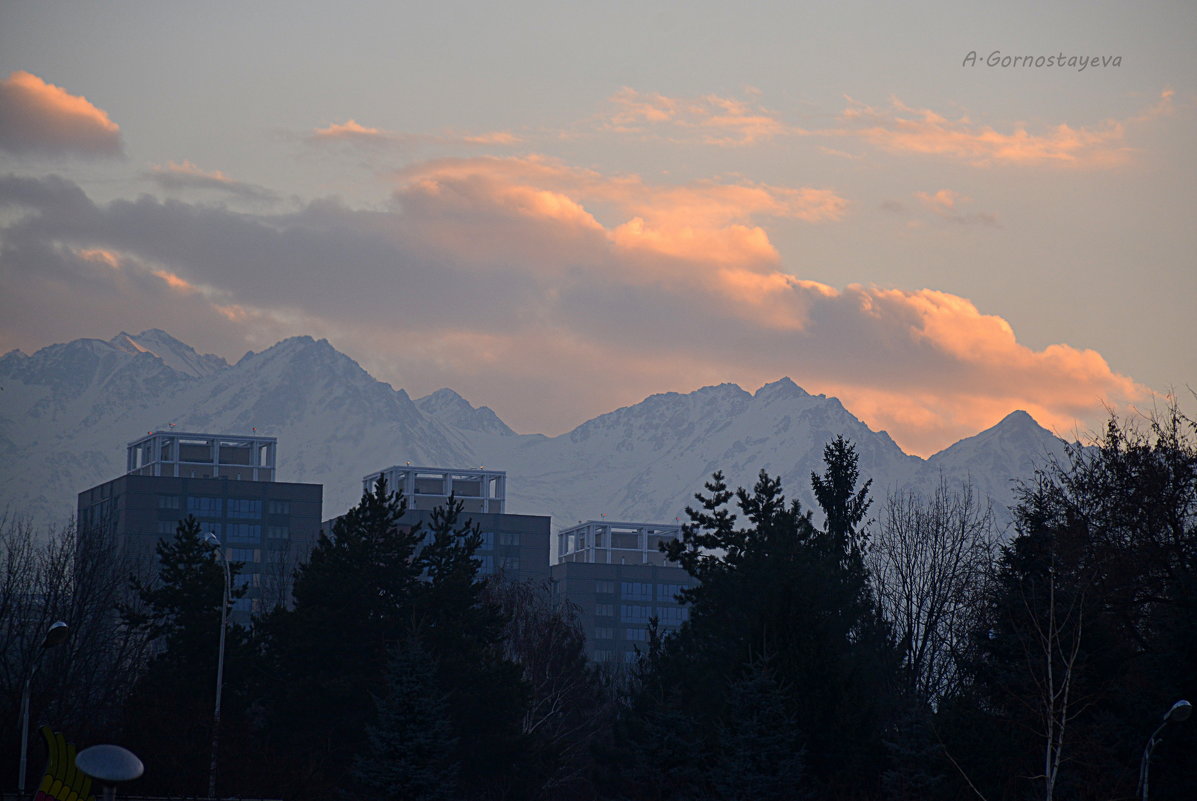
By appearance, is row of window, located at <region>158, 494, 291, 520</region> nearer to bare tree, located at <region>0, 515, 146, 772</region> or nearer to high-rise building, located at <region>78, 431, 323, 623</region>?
high-rise building, located at <region>78, 431, 323, 623</region>

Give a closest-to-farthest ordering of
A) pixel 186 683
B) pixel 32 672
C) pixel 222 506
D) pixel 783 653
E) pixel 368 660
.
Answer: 1. pixel 32 672
2. pixel 783 653
3. pixel 186 683
4. pixel 368 660
5. pixel 222 506

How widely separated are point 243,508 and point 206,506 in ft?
14.6

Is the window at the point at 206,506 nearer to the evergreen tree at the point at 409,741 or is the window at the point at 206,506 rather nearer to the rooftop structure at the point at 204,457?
the rooftop structure at the point at 204,457

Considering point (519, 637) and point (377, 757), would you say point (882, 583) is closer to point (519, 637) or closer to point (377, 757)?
point (519, 637)

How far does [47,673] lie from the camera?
6225 cm

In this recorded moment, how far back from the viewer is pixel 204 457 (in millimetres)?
193500

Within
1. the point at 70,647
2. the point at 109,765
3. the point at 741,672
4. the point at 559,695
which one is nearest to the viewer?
the point at 109,765

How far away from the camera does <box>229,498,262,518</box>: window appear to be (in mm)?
186375

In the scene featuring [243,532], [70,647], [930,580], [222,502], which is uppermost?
[222,502]

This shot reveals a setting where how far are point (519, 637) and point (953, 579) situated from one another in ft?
82.5

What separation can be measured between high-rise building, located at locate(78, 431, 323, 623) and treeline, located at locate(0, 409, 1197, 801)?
112551mm

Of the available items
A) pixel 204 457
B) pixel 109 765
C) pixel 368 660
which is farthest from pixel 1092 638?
pixel 204 457

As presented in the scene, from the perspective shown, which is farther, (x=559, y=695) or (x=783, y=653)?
(x=559, y=695)

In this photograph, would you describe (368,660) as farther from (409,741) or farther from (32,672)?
(32,672)
